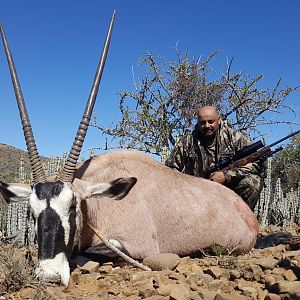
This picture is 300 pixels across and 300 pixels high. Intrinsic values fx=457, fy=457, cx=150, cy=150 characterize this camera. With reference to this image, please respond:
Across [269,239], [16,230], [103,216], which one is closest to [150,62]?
[16,230]

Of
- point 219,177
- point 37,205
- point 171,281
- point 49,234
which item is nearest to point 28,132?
point 37,205

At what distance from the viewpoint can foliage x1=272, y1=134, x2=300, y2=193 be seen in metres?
13.8

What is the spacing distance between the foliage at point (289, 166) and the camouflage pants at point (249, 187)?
7701mm

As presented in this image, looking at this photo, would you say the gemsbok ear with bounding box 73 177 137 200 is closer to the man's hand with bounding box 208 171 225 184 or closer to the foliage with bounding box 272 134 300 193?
the man's hand with bounding box 208 171 225 184

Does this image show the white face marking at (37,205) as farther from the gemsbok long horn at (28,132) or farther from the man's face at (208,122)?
the man's face at (208,122)

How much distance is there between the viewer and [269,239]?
588 cm

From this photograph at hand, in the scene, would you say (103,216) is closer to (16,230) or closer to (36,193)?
(36,193)

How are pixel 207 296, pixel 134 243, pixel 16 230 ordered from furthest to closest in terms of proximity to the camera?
pixel 16 230 → pixel 134 243 → pixel 207 296

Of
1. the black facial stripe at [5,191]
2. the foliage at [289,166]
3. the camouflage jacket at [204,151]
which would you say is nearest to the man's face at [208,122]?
the camouflage jacket at [204,151]

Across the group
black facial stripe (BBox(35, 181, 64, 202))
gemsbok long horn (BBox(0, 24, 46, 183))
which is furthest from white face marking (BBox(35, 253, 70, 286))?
gemsbok long horn (BBox(0, 24, 46, 183))

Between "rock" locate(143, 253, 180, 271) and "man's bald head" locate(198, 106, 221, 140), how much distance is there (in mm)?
3021

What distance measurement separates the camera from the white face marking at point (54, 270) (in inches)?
136

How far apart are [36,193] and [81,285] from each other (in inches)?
33.8

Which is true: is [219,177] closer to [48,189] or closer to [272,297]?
[48,189]
